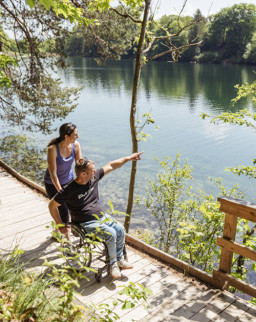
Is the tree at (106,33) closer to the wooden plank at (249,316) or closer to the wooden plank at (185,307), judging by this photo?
the wooden plank at (185,307)

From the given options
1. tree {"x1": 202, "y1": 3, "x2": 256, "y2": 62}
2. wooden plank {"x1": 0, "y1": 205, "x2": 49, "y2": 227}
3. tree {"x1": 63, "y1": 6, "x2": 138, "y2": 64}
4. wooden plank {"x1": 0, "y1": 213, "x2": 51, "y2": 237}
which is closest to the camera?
wooden plank {"x1": 0, "y1": 213, "x2": 51, "y2": 237}

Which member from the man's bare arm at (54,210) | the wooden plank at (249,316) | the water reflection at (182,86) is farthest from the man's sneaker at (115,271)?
the water reflection at (182,86)

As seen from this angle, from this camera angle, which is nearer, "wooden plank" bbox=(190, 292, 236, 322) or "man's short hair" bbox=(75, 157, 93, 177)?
"wooden plank" bbox=(190, 292, 236, 322)

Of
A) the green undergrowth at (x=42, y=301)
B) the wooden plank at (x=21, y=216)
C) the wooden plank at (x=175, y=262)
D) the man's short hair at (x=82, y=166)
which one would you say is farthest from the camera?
the wooden plank at (x=21, y=216)

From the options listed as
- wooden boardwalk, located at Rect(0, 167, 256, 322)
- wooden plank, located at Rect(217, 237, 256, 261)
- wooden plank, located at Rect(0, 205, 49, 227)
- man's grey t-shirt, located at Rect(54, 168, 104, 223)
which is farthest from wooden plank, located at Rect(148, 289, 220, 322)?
wooden plank, located at Rect(0, 205, 49, 227)

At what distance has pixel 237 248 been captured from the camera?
335cm

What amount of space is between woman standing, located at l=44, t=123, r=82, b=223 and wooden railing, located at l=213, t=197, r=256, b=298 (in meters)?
1.87

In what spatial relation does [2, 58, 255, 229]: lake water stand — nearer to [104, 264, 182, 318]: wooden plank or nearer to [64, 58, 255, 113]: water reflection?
[64, 58, 255, 113]: water reflection

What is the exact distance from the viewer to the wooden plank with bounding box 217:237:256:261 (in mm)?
3207

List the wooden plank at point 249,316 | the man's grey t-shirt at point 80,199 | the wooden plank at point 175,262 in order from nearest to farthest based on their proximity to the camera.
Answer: the wooden plank at point 249,316 → the man's grey t-shirt at point 80,199 → the wooden plank at point 175,262

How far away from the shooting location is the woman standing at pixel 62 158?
370cm

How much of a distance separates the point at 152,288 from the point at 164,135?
1723 cm

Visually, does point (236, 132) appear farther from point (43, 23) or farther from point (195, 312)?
point (195, 312)

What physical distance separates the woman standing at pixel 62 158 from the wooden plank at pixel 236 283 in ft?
6.52
